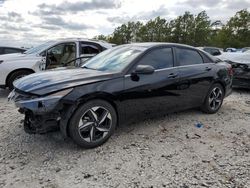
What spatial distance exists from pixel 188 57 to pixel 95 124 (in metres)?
2.46

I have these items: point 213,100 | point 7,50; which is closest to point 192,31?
point 7,50

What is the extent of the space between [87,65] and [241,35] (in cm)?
3657

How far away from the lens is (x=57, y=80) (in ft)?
11.8

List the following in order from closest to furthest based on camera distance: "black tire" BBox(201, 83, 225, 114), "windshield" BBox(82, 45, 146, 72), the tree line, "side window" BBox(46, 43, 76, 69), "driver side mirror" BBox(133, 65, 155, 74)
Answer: "driver side mirror" BBox(133, 65, 155, 74) → "windshield" BBox(82, 45, 146, 72) → "black tire" BBox(201, 83, 225, 114) → "side window" BBox(46, 43, 76, 69) → the tree line

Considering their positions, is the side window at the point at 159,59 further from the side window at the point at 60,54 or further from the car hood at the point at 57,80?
the side window at the point at 60,54

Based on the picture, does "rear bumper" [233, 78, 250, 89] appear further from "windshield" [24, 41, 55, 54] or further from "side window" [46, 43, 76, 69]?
"windshield" [24, 41, 55, 54]

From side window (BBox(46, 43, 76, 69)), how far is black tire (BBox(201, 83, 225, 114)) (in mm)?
4072

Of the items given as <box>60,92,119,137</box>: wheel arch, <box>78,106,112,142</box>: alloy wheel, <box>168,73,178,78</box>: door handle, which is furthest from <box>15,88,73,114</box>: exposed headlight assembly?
<box>168,73,178,78</box>: door handle

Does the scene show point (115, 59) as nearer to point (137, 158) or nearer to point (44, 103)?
point (44, 103)

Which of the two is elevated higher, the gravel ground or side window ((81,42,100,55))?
side window ((81,42,100,55))

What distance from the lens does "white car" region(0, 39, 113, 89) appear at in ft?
22.6

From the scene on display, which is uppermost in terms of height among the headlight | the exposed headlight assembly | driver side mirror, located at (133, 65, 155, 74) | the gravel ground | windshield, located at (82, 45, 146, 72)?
windshield, located at (82, 45, 146, 72)

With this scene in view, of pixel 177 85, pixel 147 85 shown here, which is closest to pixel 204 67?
pixel 177 85

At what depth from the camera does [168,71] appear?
4.55m
